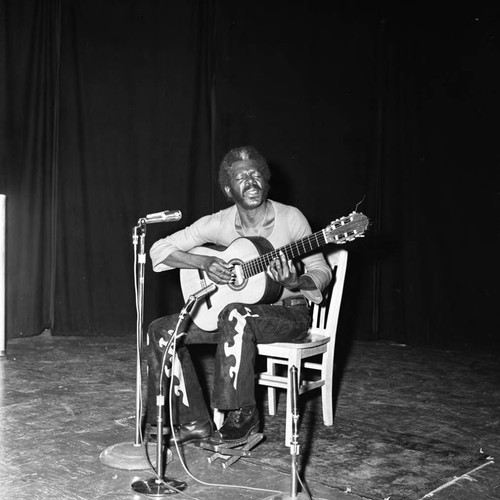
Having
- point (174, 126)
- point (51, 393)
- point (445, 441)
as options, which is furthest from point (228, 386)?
point (174, 126)

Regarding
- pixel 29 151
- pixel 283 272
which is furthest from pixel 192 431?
pixel 29 151

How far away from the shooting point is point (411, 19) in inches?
227

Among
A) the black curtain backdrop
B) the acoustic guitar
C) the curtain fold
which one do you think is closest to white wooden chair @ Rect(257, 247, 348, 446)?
the acoustic guitar

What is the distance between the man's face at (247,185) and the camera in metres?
3.37

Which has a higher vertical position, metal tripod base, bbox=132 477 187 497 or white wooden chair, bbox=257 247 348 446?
white wooden chair, bbox=257 247 348 446

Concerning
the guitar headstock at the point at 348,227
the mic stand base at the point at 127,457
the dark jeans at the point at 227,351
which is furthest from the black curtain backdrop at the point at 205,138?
the mic stand base at the point at 127,457

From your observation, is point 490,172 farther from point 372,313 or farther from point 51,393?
point 51,393

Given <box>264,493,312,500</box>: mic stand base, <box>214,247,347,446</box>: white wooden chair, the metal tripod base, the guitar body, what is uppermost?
the guitar body

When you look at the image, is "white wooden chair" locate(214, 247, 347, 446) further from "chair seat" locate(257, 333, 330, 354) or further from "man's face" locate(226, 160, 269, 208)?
"man's face" locate(226, 160, 269, 208)

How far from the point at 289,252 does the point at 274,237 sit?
0.28 meters

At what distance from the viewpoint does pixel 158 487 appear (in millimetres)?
2527

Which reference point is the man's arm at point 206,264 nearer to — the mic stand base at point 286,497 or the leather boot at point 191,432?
the leather boot at point 191,432

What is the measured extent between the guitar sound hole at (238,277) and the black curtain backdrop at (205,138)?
2.75 metres

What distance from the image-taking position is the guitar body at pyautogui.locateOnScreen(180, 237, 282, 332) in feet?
10.5
